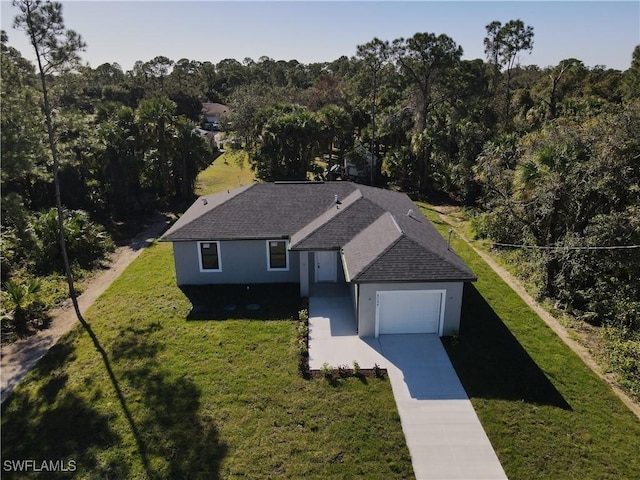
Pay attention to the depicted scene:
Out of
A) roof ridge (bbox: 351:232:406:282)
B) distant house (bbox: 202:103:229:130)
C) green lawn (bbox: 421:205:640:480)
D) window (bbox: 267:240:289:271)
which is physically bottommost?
green lawn (bbox: 421:205:640:480)

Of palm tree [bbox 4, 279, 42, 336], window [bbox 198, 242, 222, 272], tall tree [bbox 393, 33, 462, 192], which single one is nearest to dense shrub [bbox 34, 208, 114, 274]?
palm tree [bbox 4, 279, 42, 336]

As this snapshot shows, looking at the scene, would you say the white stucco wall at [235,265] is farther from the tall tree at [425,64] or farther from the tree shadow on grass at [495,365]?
the tall tree at [425,64]

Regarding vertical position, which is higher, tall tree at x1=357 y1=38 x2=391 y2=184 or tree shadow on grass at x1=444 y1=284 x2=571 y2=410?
tall tree at x1=357 y1=38 x2=391 y2=184

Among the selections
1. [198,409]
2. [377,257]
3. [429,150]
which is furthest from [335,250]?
[429,150]

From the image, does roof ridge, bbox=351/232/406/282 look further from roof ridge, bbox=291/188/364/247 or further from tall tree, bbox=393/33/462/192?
tall tree, bbox=393/33/462/192

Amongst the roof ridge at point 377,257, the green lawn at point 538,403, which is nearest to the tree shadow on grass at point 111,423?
the roof ridge at point 377,257

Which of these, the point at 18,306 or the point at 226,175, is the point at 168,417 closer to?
the point at 18,306
